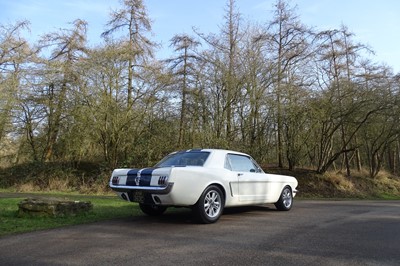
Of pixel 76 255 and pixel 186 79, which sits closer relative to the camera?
pixel 76 255

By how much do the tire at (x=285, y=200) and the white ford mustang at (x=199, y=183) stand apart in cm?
63

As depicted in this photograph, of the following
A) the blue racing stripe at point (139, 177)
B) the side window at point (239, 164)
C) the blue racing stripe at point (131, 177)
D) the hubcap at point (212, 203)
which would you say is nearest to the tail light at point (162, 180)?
the blue racing stripe at point (139, 177)

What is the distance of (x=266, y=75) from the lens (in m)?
20.8

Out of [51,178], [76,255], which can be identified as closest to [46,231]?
[76,255]

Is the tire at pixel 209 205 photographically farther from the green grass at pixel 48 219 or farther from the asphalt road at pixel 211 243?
the green grass at pixel 48 219

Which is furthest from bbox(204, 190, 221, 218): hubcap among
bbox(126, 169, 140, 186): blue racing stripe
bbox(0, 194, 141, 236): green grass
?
bbox(0, 194, 141, 236): green grass

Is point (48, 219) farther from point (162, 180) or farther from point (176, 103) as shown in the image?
point (176, 103)

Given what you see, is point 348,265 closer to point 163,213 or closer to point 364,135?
point 163,213

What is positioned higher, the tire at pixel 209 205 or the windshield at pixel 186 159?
the windshield at pixel 186 159

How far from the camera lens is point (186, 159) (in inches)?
350

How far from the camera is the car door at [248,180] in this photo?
9.05 m

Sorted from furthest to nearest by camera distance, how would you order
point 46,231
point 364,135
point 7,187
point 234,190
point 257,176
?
point 364,135
point 7,187
point 257,176
point 234,190
point 46,231

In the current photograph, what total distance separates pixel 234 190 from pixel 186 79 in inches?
544

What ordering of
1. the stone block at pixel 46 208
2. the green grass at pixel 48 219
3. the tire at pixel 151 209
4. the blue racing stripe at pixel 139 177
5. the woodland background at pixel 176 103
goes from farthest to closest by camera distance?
the woodland background at pixel 176 103, the tire at pixel 151 209, the stone block at pixel 46 208, the blue racing stripe at pixel 139 177, the green grass at pixel 48 219
